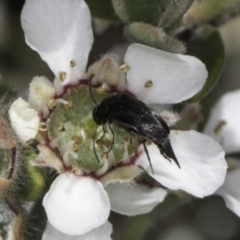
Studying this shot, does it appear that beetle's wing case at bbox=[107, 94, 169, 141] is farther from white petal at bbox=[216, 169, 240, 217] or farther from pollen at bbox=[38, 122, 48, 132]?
white petal at bbox=[216, 169, 240, 217]

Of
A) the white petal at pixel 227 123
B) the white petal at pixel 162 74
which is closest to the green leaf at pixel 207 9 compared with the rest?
the white petal at pixel 227 123

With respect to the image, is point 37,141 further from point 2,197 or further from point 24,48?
point 24,48

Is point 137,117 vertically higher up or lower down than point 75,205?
higher up

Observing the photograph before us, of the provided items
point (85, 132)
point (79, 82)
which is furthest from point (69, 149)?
point (79, 82)

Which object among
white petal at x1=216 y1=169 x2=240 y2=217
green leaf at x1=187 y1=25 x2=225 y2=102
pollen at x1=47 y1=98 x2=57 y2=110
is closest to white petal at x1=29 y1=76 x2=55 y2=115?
pollen at x1=47 y1=98 x2=57 y2=110

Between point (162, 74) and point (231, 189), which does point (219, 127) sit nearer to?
point (231, 189)

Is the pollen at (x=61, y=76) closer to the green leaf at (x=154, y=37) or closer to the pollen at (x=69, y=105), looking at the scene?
the pollen at (x=69, y=105)

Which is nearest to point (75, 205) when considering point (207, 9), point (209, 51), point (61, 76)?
point (61, 76)
